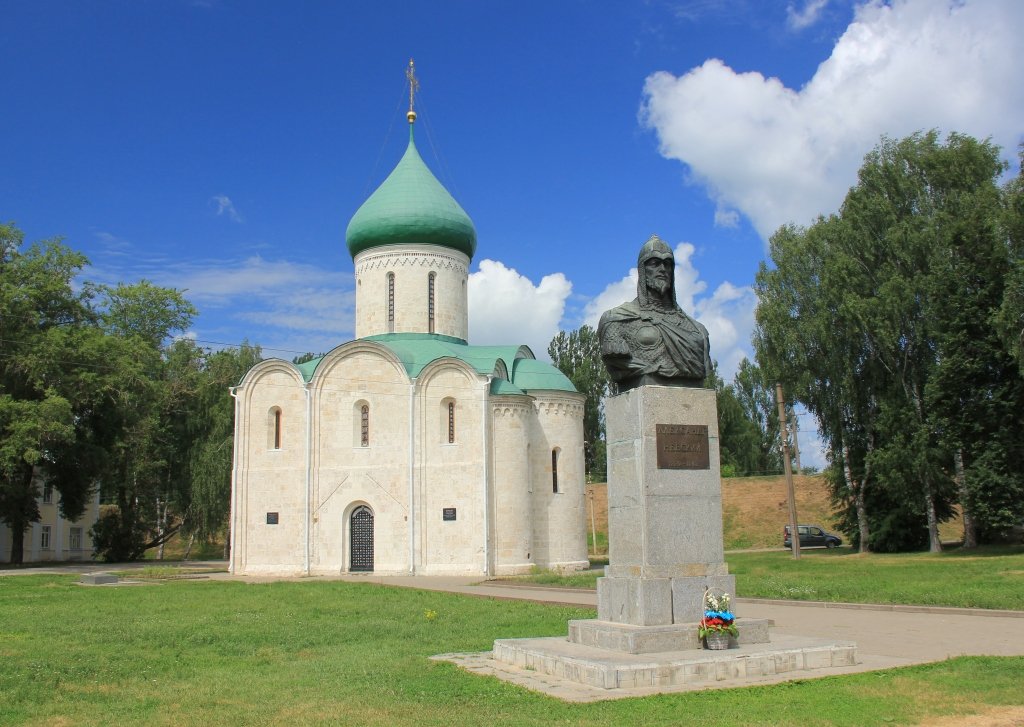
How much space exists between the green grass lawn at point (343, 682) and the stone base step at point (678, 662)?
1.55ft

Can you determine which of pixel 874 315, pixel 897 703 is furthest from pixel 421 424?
pixel 897 703

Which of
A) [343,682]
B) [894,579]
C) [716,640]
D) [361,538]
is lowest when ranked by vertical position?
[894,579]

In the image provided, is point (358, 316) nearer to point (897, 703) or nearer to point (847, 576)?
point (847, 576)

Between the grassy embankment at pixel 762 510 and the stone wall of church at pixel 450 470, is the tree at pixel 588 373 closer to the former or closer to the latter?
the grassy embankment at pixel 762 510

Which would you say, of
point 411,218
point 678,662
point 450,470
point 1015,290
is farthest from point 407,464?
point 678,662

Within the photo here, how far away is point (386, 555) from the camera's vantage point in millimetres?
27859

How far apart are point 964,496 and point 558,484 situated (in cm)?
1199

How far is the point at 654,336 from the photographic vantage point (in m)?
9.95

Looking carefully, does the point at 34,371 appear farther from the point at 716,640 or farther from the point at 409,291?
the point at 716,640

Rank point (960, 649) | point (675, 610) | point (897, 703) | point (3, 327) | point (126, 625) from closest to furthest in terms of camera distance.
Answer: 1. point (897, 703)
2. point (675, 610)
3. point (960, 649)
4. point (126, 625)
5. point (3, 327)

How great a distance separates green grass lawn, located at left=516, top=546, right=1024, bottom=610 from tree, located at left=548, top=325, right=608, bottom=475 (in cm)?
1980

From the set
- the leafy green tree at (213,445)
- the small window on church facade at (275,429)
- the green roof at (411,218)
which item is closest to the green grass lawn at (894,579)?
the small window on church facade at (275,429)

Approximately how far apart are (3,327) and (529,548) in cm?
1920

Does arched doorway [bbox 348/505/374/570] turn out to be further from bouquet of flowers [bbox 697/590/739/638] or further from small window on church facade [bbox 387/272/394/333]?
bouquet of flowers [bbox 697/590/739/638]
